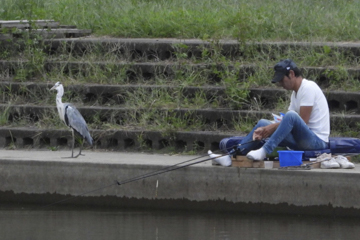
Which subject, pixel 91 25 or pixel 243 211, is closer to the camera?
pixel 243 211

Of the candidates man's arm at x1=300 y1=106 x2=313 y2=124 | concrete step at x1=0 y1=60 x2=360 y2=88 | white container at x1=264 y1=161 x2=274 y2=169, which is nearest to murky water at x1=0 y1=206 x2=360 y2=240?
white container at x1=264 y1=161 x2=274 y2=169

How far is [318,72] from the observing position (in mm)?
9391

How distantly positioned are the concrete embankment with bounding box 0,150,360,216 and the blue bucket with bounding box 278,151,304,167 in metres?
0.14

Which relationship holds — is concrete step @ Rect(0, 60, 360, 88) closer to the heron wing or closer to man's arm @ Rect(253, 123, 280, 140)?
the heron wing

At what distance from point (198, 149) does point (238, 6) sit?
4.76 meters

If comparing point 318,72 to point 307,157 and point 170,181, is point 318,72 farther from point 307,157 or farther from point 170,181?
point 170,181

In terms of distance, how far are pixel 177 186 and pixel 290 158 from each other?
127 centimetres

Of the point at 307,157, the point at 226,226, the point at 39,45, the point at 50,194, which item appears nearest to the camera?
the point at 226,226

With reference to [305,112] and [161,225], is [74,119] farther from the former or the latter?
[305,112]

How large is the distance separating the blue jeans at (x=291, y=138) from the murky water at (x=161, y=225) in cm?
75

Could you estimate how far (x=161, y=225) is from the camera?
259 inches

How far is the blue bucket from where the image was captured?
268 inches

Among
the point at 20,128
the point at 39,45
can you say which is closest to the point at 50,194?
the point at 20,128

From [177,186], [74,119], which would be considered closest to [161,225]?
[177,186]
